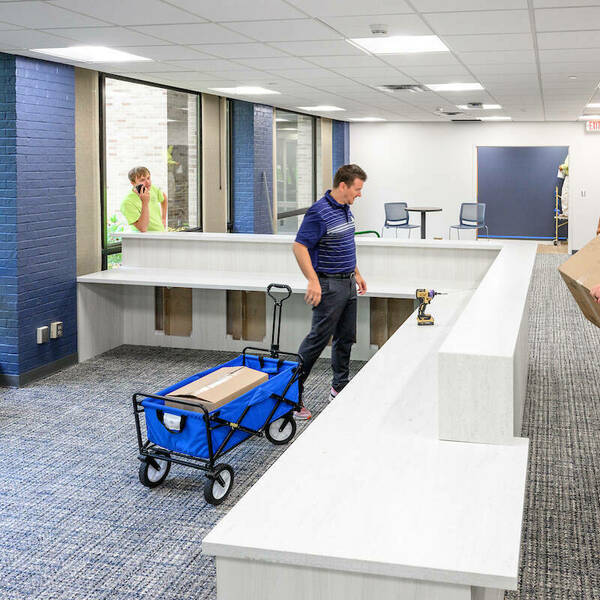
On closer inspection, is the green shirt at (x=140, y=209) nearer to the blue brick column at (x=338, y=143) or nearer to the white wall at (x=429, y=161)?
the blue brick column at (x=338, y=143)

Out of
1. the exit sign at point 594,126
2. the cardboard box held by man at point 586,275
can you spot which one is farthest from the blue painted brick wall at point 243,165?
the cardboard box held by man at point 586,275

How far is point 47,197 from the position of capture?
609 centimetres

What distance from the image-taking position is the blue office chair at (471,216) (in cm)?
1400

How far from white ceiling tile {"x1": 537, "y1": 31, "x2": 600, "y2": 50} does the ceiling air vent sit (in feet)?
8.86

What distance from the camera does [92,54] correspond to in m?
5.77

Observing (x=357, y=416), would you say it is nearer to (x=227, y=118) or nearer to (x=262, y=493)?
(x=262, y=493)

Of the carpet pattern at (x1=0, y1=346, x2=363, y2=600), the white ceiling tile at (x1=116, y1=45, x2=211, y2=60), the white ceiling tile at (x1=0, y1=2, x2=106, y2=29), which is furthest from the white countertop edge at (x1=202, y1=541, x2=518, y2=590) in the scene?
the white ceiling tile at (x1=116, y1=45, x2=211, y2=60)

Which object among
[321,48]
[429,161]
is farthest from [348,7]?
[429,161]

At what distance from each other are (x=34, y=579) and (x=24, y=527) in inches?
19.6

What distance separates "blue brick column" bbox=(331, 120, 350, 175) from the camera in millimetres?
14703

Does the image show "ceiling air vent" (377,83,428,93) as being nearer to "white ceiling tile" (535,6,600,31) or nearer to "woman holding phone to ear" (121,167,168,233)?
"woman holding phone to ear" (121,167,168,233)

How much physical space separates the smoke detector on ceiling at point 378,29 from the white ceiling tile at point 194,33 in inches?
31.4

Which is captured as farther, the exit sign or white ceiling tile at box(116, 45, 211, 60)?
the exit sign

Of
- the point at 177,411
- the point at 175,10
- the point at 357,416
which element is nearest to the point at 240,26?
the point at 175,10
